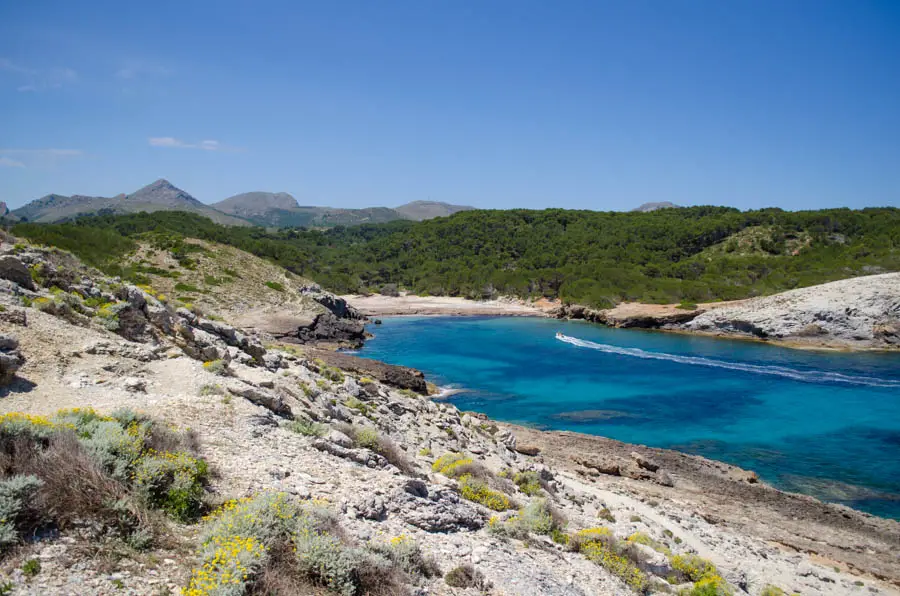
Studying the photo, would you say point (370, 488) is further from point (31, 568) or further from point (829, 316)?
point (829, 316)

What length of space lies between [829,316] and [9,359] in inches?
2618

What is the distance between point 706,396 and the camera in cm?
3562

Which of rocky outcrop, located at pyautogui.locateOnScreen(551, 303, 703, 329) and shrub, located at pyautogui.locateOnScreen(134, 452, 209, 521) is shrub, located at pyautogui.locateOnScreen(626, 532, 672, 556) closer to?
shrub, located at pyautogui.locateOnScreen(134, 452, 209, 521)

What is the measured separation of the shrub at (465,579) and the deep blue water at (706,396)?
2053cm

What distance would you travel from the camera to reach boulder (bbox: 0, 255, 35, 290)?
40.2 ft

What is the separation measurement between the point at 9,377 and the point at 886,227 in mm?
108820

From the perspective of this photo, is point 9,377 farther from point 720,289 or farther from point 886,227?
point 886,227

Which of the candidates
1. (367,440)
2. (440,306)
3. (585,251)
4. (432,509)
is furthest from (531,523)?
(585,251)

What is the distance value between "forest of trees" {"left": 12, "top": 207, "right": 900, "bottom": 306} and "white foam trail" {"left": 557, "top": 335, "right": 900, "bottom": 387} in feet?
82.0

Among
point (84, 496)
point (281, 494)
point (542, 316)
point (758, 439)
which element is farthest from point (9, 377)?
point (542, 316)

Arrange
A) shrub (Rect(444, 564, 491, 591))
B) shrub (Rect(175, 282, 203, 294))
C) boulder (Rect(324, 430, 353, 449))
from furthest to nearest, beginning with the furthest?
shrub (Rect(175, 282, 203, 294))
boulder (Rect(324, 430, 353, 449))
shrub (Rect(444, 564, 491, 591))

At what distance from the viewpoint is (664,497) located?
18.4 m

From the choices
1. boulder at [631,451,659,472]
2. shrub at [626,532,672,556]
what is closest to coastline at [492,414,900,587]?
boulder at [631,451,659,472]

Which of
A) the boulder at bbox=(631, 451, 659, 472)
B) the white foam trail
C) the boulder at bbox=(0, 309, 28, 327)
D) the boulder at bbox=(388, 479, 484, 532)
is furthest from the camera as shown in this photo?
the white foam trail
